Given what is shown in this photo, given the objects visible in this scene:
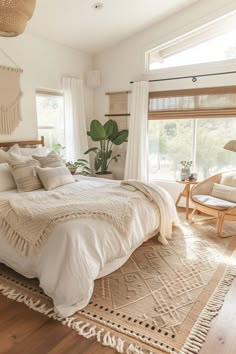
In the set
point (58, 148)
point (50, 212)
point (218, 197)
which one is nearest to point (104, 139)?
point (58, 148)

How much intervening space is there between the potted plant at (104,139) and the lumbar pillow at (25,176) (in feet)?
6.27

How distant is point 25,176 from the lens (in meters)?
3.08

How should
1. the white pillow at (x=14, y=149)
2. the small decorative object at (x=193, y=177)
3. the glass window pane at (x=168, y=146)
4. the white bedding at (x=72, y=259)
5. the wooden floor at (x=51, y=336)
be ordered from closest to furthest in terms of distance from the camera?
the wooden floor at (x=51, y=336), the white bedding at (x=72, y=259), the white pillow at (x=14, y=149), the small decorative object at (x=193, y=177), the glass window pane at (x=168, y=146)

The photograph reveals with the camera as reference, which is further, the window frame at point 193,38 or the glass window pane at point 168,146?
the glass window pane at point 168,146

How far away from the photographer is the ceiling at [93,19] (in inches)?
143

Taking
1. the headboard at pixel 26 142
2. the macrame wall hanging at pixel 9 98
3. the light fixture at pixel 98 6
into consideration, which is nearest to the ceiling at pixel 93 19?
the light fixture at pixel 98 6

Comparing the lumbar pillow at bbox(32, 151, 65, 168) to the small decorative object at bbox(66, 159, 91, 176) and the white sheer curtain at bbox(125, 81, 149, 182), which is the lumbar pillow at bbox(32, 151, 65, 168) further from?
the white sheer curtain at bbox(125, 81, 149, 182)

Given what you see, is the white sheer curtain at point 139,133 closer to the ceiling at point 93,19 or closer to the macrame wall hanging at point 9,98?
the ceiling at point 93,19

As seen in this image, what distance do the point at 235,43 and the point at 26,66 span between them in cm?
304

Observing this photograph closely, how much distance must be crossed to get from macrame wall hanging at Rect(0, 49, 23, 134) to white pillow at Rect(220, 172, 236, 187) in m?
3.00

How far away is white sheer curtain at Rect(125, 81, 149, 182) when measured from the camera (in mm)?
4715

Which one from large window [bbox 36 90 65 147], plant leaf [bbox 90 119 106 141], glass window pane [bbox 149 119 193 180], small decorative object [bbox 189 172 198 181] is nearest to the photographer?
small decorative object [bbox 189 172 198 181]

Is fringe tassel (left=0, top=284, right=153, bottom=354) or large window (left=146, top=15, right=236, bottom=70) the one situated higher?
large window (left=146, top=15, right=236, bottom=70)

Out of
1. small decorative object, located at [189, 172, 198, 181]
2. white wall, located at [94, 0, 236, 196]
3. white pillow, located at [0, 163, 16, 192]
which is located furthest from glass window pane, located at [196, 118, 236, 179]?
white pillow, located at [0, 163, 16, 192]
